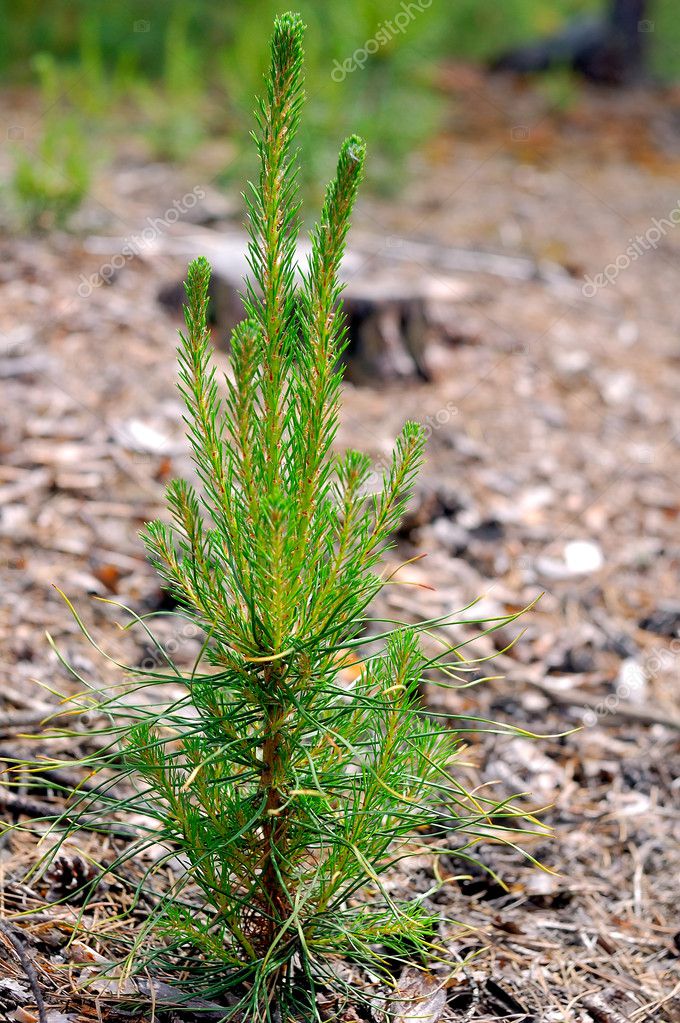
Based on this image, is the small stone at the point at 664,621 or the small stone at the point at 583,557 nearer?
the small stone at the point at 664,621

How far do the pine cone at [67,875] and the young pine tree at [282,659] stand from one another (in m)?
0.26

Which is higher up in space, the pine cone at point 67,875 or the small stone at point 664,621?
the small stone at point 664,621

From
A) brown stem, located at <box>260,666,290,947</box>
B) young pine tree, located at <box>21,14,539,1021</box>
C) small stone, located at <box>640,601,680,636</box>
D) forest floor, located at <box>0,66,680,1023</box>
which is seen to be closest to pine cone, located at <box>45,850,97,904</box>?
forest floor, located at <box>0,66,680,1023</box>

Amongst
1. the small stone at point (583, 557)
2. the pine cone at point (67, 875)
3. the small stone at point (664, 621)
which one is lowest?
the pine cone at point (67, 875)

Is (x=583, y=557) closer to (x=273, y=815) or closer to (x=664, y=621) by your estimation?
(x=664, y=621)

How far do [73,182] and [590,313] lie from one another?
2898 mm

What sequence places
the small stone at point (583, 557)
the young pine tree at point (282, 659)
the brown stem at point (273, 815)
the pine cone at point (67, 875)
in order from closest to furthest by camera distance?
the young pine tree at point (282, 659) → the brown stem at point (273, 815) → the pine cone at point (67, 875) → the small stone at point (583, 557)

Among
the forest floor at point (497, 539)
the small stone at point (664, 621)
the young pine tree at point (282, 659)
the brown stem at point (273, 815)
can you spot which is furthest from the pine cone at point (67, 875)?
the small stone at point (664, 621)

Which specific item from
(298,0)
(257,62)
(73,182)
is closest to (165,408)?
(73,182)

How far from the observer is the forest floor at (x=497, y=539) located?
182cm

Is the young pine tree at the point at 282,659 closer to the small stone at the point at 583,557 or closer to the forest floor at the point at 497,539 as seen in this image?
the forest floor at the point at 497,539

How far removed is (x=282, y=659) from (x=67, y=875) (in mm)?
747

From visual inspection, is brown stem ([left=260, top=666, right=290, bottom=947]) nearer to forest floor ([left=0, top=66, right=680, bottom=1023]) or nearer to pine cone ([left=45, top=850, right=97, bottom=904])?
forest floor ([left=0, top=66, right=680, bottom=1023])

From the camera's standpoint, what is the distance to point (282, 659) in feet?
4.51
